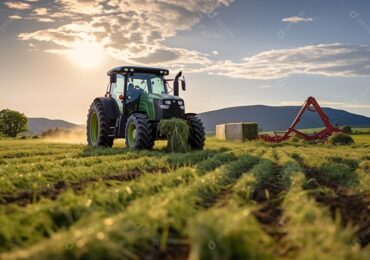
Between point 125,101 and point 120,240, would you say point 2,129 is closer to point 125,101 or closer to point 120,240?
point 125,101

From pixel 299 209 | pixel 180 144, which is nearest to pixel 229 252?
pixel 299 209

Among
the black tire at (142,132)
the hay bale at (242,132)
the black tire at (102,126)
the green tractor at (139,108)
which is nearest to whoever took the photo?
the black tire at (142,132)

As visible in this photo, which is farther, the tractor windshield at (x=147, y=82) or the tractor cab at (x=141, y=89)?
the tractor windshield at (x=147, y=82)

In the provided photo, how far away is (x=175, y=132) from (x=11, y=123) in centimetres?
5978

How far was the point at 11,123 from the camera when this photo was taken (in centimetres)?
6912

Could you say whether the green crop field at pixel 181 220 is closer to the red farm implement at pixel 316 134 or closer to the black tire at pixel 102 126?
the black tire at pixel 102 126

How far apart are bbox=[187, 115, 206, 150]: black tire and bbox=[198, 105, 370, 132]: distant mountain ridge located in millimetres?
150735

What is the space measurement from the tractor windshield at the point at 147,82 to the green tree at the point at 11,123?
2244 inches

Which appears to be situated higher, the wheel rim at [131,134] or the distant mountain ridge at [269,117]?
the distant mountain ridge at [269,117]

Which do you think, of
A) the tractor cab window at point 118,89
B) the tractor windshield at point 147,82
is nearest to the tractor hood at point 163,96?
the tractor windshield at point 147,82

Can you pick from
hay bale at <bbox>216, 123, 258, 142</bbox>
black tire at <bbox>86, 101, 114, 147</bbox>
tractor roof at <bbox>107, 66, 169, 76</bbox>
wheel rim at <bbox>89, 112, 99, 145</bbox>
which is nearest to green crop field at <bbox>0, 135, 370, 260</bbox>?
tractor roof at <bbox>107, 66, 169, 76</bbox>

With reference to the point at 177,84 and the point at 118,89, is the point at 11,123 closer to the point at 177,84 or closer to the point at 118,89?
the point at 118,89

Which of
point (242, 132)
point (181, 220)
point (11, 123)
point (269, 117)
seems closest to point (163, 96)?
point (181, 220)

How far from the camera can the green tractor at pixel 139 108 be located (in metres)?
15.7
